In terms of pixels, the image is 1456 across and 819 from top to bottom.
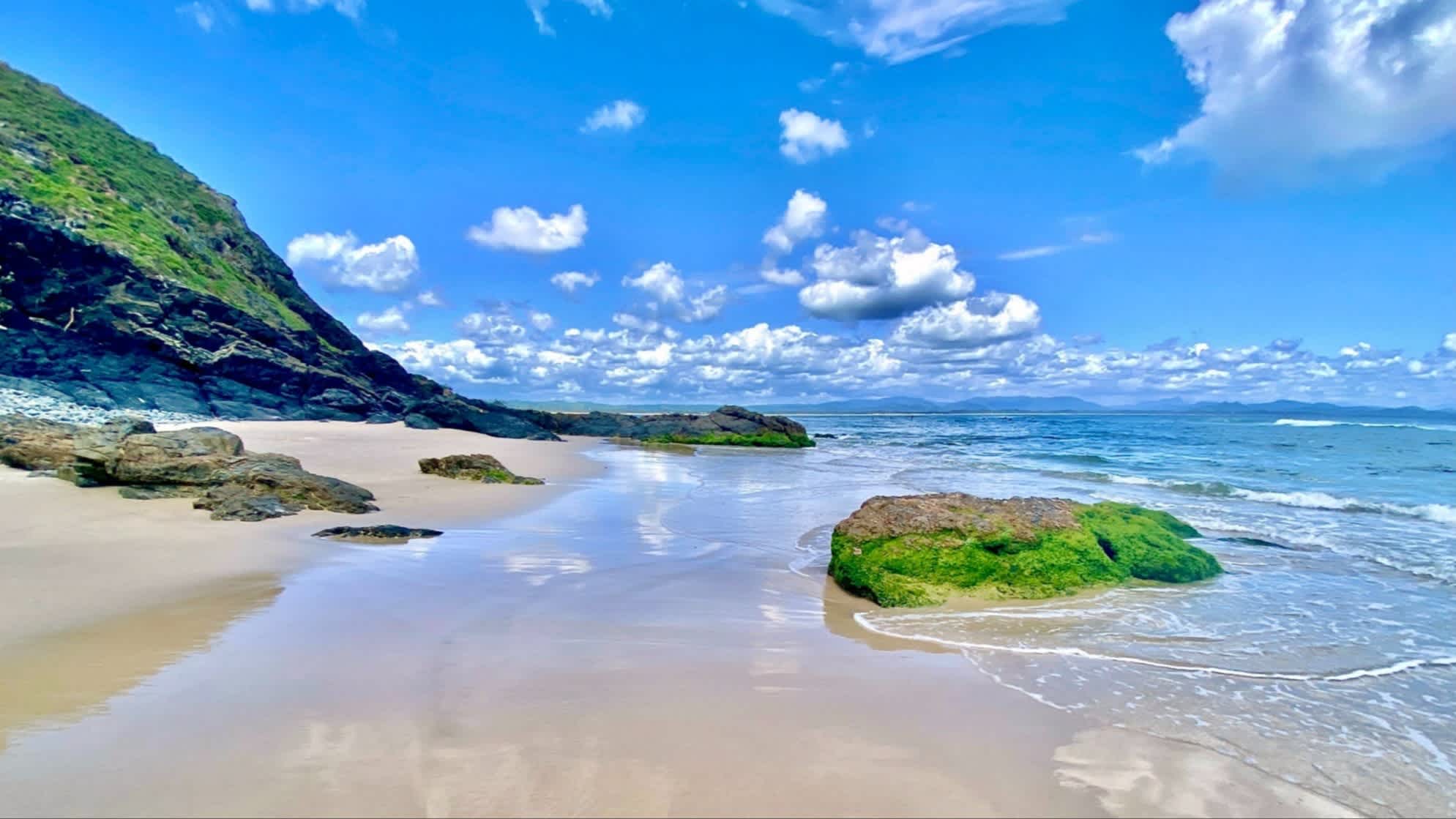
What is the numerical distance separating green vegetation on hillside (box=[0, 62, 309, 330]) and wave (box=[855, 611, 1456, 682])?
3479 centimetres

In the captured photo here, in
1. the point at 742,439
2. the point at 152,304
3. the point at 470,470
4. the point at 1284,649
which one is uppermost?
the point at 152,304

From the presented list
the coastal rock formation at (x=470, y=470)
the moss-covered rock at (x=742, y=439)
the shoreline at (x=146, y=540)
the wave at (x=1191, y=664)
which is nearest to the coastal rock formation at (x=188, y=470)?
the shoreline at (x=146, y=540)

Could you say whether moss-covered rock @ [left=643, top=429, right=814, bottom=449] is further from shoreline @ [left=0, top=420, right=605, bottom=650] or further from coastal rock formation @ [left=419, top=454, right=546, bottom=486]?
shoreline @ [left=0, top=420, right=605, bottom=650]

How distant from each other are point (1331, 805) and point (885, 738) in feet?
6.75

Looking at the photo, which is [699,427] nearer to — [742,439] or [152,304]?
[742,439]

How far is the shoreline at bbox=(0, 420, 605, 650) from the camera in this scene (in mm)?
5559

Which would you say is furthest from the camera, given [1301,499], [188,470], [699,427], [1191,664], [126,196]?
[699,427]

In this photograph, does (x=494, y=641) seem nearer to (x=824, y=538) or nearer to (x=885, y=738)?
(x=885, y=738)

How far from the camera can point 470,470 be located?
16031mm

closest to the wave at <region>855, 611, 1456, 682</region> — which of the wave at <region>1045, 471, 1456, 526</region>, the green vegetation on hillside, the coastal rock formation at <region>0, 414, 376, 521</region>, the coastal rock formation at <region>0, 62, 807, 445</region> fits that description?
the coastal rock formation at <region>0, 414, 376, 521</region>

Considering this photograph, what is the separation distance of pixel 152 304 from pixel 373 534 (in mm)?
26689

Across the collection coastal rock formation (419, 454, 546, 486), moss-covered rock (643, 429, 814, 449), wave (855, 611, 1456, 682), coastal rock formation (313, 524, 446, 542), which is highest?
moss-covered rock (643, 429, 814, 449)

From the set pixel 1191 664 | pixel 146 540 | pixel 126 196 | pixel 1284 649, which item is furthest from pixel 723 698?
pixel 126 196

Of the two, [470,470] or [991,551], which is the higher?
[470,470]
